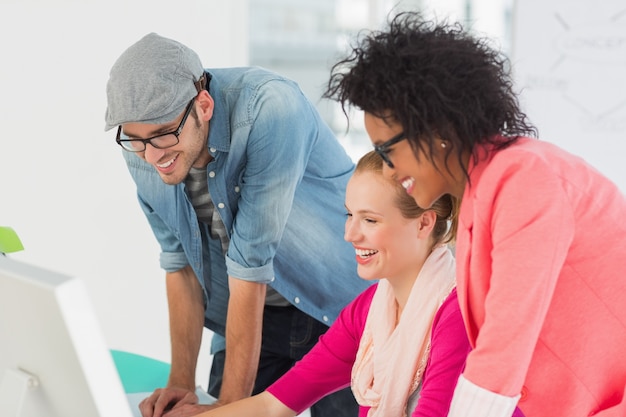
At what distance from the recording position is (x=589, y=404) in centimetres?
108

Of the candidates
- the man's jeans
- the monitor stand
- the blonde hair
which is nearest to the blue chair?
the man's jeans

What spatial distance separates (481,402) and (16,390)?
513 mm

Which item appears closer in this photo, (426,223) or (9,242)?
(9,242)

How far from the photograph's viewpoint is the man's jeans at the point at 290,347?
71.4 inches

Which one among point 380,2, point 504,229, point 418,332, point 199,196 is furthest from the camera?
point 380,2

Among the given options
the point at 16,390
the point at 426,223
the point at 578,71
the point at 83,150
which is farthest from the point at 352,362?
the point at 578,71

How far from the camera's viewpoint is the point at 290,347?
72.6 inches

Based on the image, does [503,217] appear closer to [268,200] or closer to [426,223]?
[426,223]

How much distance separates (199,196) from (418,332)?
1.84 ft

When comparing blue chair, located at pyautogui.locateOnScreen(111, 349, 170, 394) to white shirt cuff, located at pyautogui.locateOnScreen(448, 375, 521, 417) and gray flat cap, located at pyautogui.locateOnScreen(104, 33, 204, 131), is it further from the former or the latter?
white shirt cuff, located at pyautogui.locateOnScreen(448, 375, 521, 417)

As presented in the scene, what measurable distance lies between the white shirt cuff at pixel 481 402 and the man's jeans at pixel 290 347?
2.72ft

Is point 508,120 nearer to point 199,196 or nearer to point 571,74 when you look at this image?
point 199,196

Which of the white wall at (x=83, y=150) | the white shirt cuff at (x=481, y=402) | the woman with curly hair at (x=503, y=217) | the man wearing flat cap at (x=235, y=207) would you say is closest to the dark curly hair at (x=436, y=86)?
the woman with curly hair at (x=503, y=217)

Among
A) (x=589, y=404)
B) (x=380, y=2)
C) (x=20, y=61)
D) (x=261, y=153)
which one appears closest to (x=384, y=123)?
(x=589, y=404)
